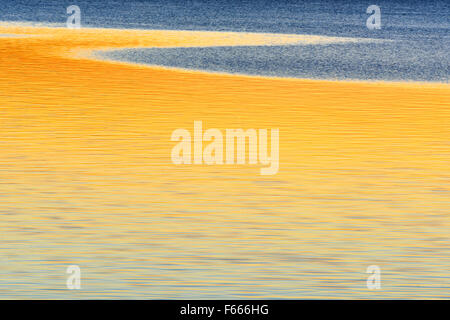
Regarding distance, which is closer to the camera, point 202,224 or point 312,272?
point 312,272

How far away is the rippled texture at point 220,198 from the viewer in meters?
5.42

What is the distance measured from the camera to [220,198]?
7141mm

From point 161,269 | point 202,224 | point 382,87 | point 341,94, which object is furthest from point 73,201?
point 382,87

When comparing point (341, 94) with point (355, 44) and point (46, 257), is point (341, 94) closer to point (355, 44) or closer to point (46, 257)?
point (46, 257)

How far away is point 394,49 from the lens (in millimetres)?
21484

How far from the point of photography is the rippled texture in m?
5.42

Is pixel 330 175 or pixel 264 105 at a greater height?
pixel 264 105
